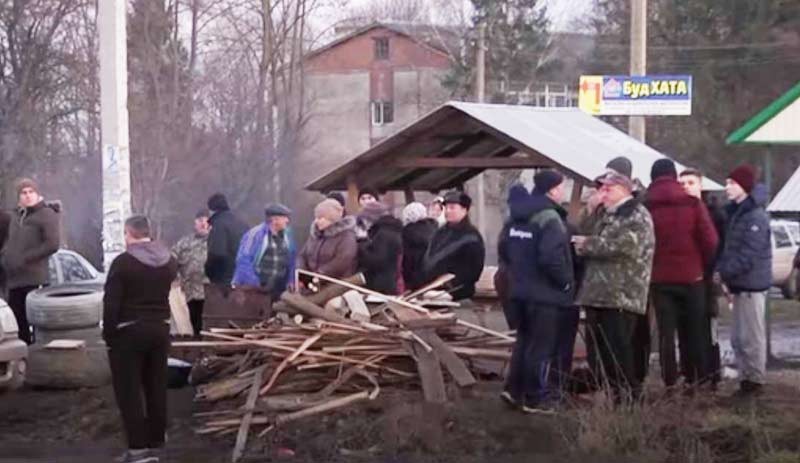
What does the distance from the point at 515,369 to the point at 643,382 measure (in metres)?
1.03

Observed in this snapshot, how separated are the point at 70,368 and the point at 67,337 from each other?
0.91m

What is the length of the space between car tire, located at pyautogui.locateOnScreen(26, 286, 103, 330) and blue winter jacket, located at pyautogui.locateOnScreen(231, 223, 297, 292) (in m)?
1.46

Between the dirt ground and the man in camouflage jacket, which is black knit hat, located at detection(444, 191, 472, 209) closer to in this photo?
the dirt ground

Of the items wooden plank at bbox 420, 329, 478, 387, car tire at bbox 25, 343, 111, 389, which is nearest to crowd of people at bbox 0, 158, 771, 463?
wooden plank at bbox 420, 329, 478, 387

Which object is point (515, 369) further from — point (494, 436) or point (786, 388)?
point (786, 388)

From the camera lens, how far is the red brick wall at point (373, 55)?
241ft

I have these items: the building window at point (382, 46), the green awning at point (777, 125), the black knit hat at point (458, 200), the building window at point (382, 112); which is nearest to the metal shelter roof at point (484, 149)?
the green awning at point (777, 125)

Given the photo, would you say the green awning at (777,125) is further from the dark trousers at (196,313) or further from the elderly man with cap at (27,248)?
the elderly man with cap at (27,248)

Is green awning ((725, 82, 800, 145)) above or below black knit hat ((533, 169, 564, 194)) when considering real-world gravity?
above

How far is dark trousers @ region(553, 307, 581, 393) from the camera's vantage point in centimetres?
1158

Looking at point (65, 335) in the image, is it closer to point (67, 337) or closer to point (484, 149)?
point (67, 337)

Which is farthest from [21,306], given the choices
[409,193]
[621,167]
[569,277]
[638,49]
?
[638,49]

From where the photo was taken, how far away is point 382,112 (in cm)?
7419

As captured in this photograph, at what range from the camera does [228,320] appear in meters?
14.2
